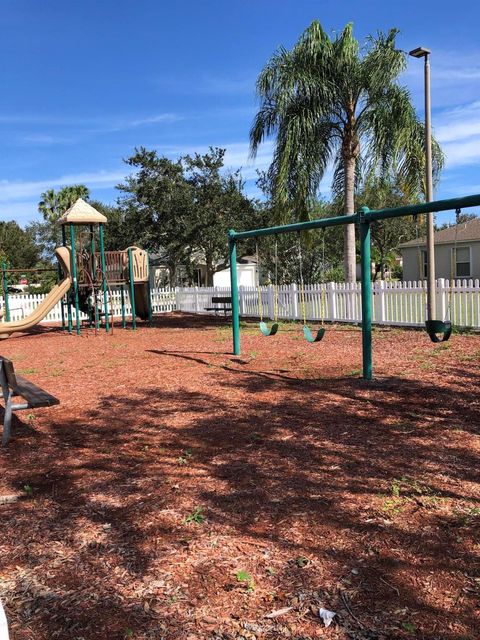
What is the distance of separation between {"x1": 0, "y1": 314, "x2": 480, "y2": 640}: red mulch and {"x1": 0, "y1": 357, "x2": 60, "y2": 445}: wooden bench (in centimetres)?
28

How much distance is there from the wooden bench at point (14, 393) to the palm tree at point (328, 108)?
10.4m

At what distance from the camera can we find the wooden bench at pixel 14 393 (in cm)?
464

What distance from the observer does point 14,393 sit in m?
5.22

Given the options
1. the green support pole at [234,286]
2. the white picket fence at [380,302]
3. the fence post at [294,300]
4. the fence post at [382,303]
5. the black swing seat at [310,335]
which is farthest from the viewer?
the fence post at [294,300]

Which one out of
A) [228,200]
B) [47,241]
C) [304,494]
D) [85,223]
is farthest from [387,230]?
[47,241]

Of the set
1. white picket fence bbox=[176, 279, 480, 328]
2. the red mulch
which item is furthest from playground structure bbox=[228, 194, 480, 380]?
white picket fence bbox=[176, 279, 480, 328]

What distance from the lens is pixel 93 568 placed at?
9.02 feet

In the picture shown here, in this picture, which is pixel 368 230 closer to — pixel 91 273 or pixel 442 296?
pixel 442 296

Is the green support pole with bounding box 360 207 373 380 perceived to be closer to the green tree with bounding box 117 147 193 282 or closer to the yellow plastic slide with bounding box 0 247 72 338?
the yellow plastic slide with bounding box 0 247 72 338

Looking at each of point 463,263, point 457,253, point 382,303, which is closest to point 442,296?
point 382,303

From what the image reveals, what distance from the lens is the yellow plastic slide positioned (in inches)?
464

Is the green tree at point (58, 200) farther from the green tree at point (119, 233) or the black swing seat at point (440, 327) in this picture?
the black swing seat at point (440, 327)

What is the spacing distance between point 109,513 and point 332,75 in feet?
44.3

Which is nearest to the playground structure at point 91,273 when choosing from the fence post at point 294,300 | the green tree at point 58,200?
the fence post at point 294,300
